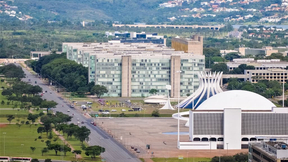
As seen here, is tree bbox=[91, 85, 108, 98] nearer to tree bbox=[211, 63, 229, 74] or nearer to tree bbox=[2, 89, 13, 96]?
tree bbox=[2, 89, 13, 96]

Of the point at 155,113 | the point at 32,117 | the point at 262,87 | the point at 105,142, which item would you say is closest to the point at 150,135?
the point at 105,142

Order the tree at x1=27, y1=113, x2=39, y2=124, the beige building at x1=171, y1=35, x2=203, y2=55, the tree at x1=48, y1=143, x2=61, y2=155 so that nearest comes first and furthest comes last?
the tree at x1=48, y1=143, x2=61, y2=155
the tree at x1=27, y1=113, x2=39, y2=124
the beige building at x1=171, y1=35, x2=203, y2=55

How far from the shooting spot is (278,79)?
15938 cm

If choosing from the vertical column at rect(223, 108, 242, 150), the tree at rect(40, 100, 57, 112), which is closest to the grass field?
the tree at rect(40, 100, 57, 112)

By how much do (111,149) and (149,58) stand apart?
49486 mm

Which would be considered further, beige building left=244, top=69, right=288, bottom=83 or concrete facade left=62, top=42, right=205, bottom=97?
beige building left=244, top=69, right=288, bottom=83

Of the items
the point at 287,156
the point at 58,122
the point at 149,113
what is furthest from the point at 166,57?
the point at 287,156

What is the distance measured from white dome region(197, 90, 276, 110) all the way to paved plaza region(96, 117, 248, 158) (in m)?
4.28

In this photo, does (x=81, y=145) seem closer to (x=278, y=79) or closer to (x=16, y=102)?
(x=16, y=102)

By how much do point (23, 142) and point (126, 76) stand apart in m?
45.8

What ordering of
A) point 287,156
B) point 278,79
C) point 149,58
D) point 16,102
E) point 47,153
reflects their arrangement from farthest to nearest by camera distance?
point 278,79 → point 149,58 → point 16,102 → point 47,153 → point 287,156

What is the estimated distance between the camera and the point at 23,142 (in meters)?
96.6

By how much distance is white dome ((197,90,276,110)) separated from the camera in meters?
103

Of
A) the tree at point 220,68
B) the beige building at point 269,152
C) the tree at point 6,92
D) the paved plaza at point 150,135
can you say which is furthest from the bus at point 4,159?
the tree at point 220,68
